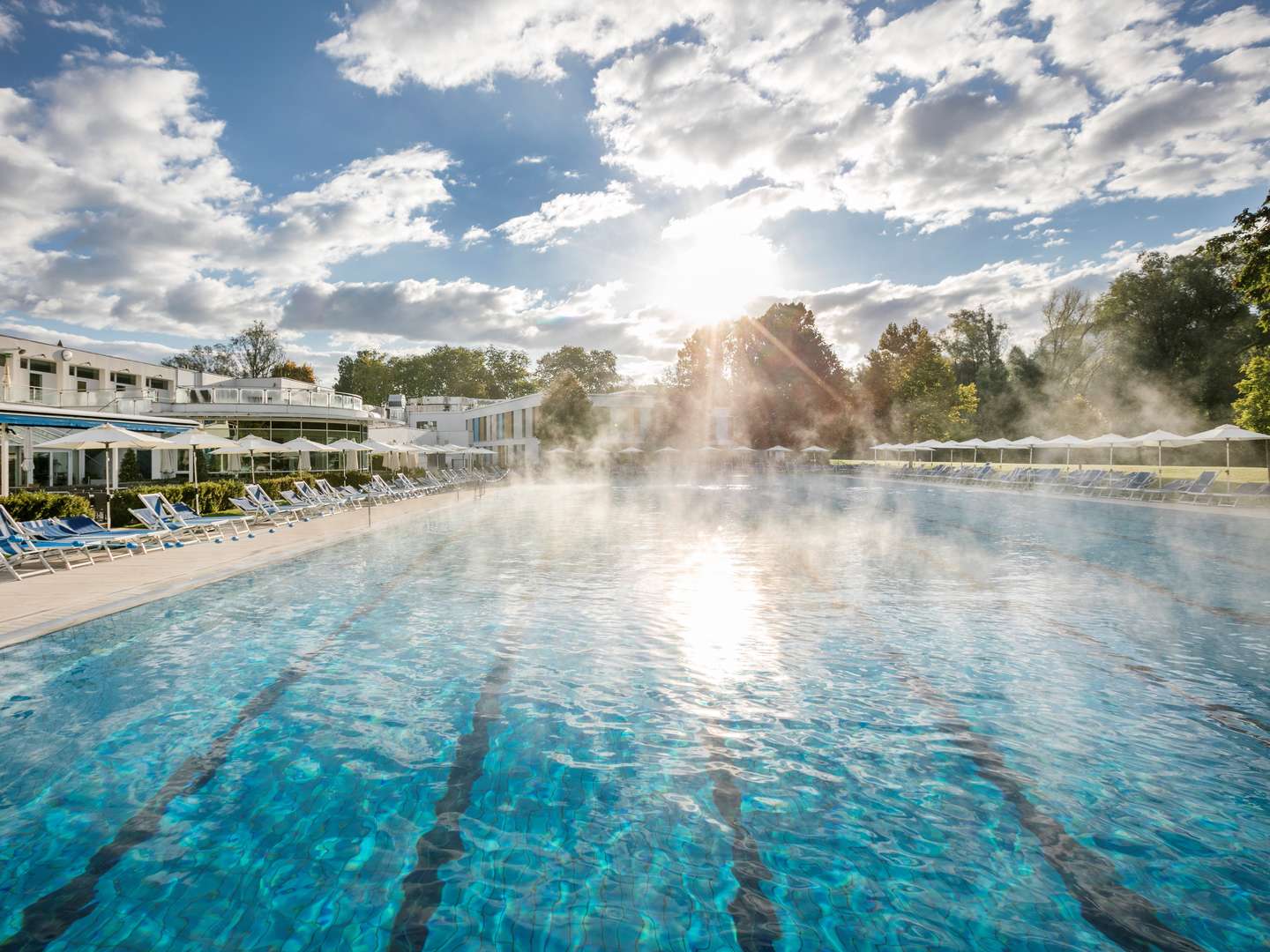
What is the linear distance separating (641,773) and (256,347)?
7413 centimetres

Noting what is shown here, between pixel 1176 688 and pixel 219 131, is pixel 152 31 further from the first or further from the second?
pixel 1176 688

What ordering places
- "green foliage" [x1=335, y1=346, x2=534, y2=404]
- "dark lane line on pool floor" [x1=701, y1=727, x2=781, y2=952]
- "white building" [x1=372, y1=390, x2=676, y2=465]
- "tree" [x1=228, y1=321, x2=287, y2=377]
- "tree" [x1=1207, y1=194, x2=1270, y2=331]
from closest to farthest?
"dark lane line on pool floor" [x1=701, y1=727, x2=781, y2=952] → "tree" [x1=1207, y1=194, x2=1270, y2=331] → "white building" [x1=372, y1=390, x2=676, y2=465] → "tree" [x1=228, y1=321, x2=287, y2=377] → "green foliage" [x1=335, y1=346, x2=534, y2=404]

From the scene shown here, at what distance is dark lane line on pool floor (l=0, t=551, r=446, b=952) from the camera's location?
2.71 m

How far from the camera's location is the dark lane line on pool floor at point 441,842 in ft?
9.29

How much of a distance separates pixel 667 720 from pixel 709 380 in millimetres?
48750

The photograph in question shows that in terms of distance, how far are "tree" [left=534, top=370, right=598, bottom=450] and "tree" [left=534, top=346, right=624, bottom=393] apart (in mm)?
35540

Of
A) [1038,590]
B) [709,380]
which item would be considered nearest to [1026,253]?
[709,380]

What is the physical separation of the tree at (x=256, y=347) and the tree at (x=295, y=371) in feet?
3.13

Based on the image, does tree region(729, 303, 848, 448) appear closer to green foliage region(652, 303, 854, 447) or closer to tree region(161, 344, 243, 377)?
green foliage region(652, 303, 854, 447)

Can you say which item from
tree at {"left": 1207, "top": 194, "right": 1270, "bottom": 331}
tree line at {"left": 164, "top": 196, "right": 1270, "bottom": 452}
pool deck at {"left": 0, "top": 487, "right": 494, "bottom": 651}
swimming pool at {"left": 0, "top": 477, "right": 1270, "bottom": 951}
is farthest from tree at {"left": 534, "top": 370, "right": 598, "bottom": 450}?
swimming pool at {"left": 0, "top": 477, "right": 1270, "bottom": 951}

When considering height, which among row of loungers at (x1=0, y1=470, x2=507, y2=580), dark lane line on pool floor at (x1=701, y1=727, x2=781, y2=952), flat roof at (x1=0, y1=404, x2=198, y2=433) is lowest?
dark lane line on pool floor at (x1=701, y1=727, x2=781, y2=952)

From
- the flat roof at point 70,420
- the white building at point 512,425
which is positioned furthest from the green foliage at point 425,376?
the flat roof at point 70,420

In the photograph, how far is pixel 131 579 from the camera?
8.35 meters

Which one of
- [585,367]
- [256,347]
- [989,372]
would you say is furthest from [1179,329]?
[256,347]
